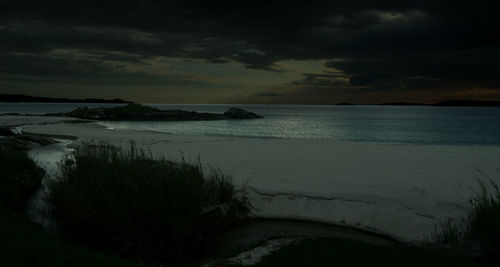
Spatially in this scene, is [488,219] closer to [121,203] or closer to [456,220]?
[456,220]

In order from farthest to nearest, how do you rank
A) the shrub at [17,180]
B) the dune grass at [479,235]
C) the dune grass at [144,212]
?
1. the shrub at [17,180]
2. the dune grass at [144,212]
3. the dune grass at [479,235]

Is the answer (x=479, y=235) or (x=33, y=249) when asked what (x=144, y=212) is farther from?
(x=479, y=235)

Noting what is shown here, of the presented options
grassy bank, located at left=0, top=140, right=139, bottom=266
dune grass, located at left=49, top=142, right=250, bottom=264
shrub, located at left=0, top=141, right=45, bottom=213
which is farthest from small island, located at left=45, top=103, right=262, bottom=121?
grassy bank, located at left=0, top=140, right=139, bottom=266

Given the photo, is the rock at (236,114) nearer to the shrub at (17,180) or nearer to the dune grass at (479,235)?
the shrub at (17,180)

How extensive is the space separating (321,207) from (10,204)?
751 cm

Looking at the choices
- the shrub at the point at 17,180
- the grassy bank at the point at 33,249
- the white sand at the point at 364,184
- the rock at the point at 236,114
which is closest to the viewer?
the grassy bank at the point at 33,249

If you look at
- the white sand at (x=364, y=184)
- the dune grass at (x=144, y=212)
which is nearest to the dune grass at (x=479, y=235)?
the white sand at (x=364, y=184)

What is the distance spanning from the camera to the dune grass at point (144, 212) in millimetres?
6359

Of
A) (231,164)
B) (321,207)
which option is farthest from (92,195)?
(231,164)

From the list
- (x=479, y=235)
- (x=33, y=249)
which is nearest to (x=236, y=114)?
A: (x=479, y=235)

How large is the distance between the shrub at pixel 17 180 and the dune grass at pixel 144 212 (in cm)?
138

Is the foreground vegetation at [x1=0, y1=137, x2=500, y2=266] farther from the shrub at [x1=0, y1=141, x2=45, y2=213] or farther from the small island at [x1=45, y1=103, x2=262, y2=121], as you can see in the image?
the small island at [x1=45, y1=103, x2=262, y2=121]

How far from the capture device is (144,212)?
21.2 feet

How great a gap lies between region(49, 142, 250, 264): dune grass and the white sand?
1853 mm
